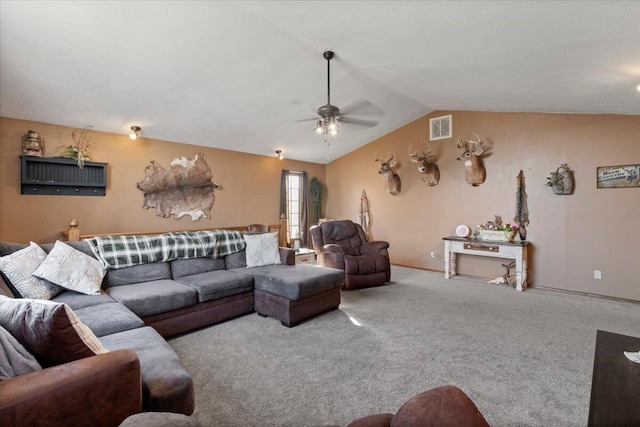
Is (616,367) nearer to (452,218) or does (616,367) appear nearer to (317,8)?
(317,8)

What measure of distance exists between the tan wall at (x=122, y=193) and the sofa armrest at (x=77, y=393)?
3767mm

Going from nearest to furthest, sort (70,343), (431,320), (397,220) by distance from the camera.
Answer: (70,343)
(431,320)
(397,220)

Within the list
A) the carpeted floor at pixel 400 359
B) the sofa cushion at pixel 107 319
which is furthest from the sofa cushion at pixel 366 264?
the sofa cushion at pixel 107 319

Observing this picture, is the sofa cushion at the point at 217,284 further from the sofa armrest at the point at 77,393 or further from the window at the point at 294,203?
the window at the point at 294,203

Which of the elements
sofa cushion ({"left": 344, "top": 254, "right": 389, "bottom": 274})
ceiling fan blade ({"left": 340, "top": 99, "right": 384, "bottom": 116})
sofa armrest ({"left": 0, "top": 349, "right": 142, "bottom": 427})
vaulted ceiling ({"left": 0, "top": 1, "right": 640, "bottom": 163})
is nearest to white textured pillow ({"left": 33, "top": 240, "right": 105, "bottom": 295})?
sofa armrest ({"left": 0, "top": 349, "right": 142, "bottom": 427})

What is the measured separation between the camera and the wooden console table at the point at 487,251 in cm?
462

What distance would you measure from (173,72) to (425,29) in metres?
2.64

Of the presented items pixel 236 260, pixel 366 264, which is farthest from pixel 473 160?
pixel 236 260

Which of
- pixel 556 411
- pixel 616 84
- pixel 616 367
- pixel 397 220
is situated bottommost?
pixel 556 411

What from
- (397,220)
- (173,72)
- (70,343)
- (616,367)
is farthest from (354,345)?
(397,220)

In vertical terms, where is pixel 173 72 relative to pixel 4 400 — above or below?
above

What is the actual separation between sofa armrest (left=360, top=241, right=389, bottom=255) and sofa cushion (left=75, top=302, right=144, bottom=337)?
3659 millimetres

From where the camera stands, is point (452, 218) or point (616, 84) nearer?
point (616, 84)

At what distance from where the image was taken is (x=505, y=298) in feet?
13.8
